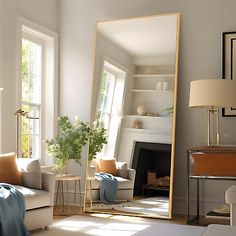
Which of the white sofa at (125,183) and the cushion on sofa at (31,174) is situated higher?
the cushion on sofa at (31,174)

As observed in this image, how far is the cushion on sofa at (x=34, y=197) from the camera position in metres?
4.34

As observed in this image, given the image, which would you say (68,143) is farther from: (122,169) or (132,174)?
(132,174)

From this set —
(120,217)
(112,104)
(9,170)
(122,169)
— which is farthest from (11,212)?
(112,104)

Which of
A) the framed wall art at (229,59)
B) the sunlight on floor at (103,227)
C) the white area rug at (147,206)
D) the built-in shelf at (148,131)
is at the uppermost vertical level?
the framed wall art at (229,59)

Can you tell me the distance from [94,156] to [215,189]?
158 centimetres

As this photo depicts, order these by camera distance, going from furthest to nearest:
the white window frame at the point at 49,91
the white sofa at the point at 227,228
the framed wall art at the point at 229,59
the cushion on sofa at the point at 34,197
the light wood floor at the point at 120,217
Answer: the white window frame at the point at 49,91 < the framed wall art at the point at 229,59 < the light wood floor at the point at 120,217 < the cushion on sofa at the point at 34,197 < the white sofa at the point at 227,228

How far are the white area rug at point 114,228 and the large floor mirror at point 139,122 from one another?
36 cm

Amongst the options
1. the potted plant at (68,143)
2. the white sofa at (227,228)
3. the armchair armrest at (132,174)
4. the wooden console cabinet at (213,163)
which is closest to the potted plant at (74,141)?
the potted plant at (68,143)

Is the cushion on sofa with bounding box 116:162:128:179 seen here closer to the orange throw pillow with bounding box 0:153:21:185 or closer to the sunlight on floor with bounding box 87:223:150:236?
the sunlight on floor with bounding box 87:223:150:236

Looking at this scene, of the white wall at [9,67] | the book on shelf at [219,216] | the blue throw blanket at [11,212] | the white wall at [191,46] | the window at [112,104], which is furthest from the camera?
the window at [112,104]

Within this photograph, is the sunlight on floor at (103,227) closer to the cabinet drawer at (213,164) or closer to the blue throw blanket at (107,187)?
the blue throw blanket at (107,187)

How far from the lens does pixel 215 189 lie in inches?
216

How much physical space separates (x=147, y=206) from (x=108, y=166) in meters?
0.70

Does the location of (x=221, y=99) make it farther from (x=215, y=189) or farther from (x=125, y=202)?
(x=125, y=202)
